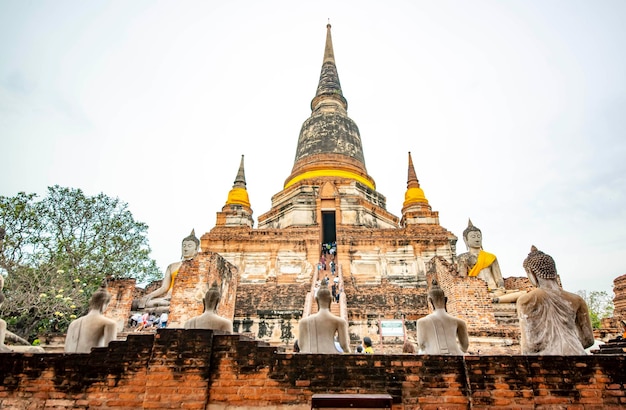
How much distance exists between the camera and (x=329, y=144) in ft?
84.0

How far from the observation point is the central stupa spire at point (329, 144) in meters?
24.1

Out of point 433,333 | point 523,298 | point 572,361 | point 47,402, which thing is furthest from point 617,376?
point 47,402

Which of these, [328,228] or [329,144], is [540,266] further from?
[329,144]

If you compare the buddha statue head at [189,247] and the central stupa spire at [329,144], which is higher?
the central stupa spire at [329,144]

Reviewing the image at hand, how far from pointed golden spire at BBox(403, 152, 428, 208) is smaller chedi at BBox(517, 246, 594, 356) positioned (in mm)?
16652

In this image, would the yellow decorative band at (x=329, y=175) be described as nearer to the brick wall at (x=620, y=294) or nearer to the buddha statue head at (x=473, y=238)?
the buddha statue head at (x=473, y=238)

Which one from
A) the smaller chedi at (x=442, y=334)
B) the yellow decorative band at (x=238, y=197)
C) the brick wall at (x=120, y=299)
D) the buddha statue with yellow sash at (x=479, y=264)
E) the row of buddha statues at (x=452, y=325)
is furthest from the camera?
the yellow decorative band at (x=238, y=197)

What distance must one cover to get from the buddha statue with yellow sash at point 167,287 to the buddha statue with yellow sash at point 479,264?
29.6 ft

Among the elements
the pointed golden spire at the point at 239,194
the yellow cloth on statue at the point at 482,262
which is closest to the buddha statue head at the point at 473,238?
the yellow cloth on statue at the point at 482,262

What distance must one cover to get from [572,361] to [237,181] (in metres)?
22.5

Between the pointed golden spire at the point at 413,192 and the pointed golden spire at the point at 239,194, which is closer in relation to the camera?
the pointed golden spire at the point at 413,192

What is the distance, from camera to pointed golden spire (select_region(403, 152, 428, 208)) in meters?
21.9

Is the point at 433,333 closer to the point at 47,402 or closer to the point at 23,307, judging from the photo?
the point at 47,402

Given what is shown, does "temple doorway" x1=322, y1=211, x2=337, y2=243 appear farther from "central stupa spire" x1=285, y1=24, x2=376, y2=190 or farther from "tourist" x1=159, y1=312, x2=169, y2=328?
"tourist" x1=159, y1=312, x2=169, y2=328
